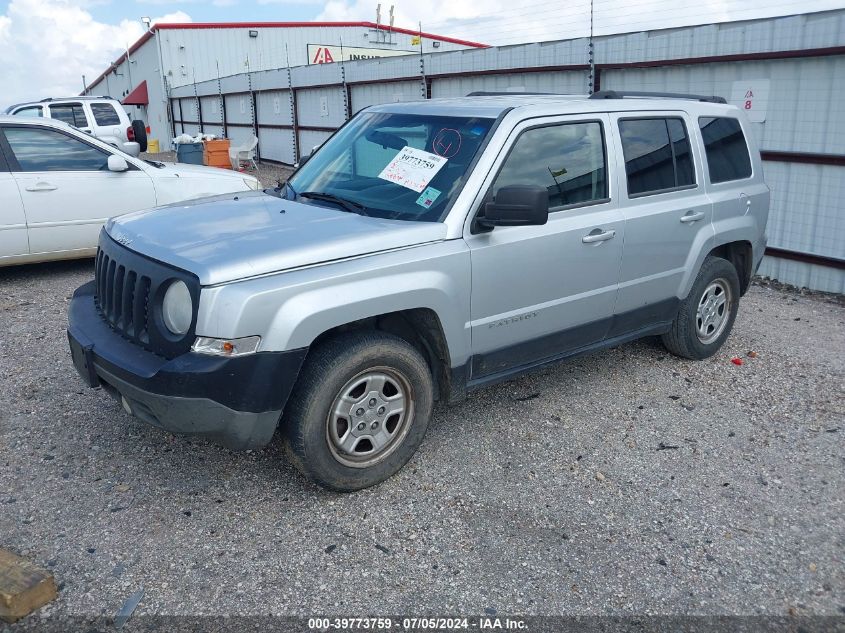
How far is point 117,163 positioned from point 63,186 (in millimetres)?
588

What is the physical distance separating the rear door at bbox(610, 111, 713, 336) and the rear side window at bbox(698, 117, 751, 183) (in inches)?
6.6

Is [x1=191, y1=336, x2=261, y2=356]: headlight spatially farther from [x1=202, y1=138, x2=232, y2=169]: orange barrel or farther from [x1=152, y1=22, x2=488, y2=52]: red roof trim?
[x1=152, y1=22, x2=488, y2=52]: red roof trim

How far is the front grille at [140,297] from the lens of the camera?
324 centimetres

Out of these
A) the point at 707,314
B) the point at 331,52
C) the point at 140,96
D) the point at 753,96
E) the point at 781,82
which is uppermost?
the point at 331,52

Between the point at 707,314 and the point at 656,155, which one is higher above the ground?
the point at 656,155

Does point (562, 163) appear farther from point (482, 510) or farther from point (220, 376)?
point (220, 376)

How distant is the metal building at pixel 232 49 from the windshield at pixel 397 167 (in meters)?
29.6

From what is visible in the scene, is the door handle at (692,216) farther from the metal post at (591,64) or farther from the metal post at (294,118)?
the metal post at (294,118)

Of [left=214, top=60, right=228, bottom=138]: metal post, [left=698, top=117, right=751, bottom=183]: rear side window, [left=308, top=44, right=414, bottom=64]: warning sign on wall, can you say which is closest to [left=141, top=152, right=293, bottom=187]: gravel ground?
[left=214, top=60, right=228, bottom=138]: metal post

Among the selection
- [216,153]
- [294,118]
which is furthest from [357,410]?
[216,153]

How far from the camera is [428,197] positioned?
3914 millimetres

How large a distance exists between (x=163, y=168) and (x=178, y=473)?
529 cm

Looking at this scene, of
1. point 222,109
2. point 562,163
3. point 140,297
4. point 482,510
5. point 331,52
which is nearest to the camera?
point 140,297

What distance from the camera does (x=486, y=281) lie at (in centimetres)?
387
